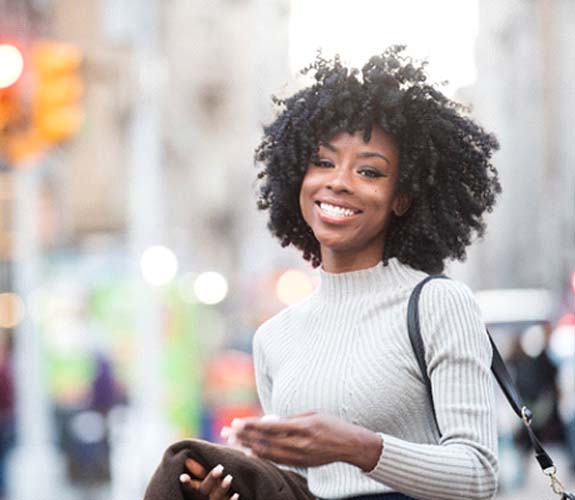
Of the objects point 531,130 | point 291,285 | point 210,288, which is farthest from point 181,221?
point 291,285

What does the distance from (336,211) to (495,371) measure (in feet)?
1.55

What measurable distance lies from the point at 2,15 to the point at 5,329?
780 cm

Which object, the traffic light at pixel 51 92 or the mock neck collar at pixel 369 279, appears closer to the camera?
the mock neck collar at pixel 369 279

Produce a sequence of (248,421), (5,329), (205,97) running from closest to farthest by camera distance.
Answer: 1. (248,421)
2. (5,329)
3. (205,97)

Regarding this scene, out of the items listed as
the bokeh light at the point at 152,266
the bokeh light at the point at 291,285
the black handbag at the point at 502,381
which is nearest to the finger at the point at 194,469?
the black handbag at the point at 502,381

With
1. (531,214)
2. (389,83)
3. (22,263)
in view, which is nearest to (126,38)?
(22,263)

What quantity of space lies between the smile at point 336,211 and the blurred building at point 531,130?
34.5 meters

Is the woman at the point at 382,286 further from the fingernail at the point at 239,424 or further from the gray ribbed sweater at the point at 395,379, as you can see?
the fingernail at the point at 239,424

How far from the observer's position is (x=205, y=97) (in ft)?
187

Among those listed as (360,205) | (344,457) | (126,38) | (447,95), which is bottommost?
(344,457)

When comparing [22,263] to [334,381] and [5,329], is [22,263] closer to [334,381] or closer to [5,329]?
[5,329]

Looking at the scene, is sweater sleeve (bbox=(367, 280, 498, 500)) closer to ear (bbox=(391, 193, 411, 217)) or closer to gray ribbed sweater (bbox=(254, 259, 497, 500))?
gray ribbed sweater (bbox=(254, 259, 497, 500))

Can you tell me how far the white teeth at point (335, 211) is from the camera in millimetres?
3119

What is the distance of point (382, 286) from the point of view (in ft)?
10.3
